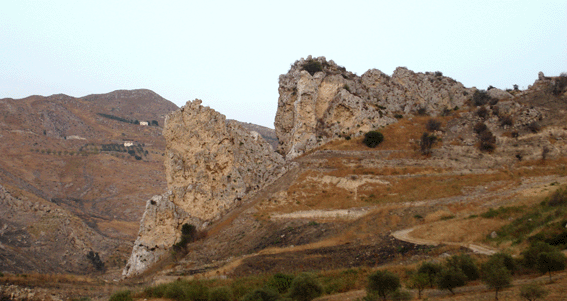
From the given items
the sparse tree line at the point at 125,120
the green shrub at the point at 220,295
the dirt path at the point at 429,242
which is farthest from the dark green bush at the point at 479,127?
the sparse tree line at the point at 125,120

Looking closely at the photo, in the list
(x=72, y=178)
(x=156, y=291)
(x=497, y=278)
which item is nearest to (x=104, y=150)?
(x=72, y=178)

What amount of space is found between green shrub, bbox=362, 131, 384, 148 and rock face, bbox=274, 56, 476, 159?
85.1 inches

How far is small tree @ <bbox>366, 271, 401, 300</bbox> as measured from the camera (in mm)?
13164

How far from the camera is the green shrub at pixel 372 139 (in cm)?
4388

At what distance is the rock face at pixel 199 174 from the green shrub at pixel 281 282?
19.2 meters

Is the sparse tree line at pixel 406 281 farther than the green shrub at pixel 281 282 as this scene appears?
No

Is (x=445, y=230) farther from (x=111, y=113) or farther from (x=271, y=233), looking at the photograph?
(x=111, y=113)

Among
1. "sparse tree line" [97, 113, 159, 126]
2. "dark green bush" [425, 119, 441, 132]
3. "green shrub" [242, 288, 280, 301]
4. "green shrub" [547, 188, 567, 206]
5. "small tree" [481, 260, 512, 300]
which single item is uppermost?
"sparse tree line" [97, 113, 159, 126]

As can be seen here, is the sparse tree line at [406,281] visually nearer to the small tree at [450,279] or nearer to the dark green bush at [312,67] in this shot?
the small tree at [450,279]

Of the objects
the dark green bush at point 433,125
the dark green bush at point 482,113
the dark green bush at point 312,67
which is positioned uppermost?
the dark green bush at point 312,67

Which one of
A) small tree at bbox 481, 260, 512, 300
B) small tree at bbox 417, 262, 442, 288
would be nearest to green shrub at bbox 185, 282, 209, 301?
small tree at bbox 417, 262, 442, 288

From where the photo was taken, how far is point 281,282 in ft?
58.2

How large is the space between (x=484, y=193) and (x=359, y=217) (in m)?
11.1

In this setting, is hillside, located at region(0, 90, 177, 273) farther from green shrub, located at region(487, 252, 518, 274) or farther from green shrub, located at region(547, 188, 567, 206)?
green shrub, located at region(547, 188, 567, 206)
